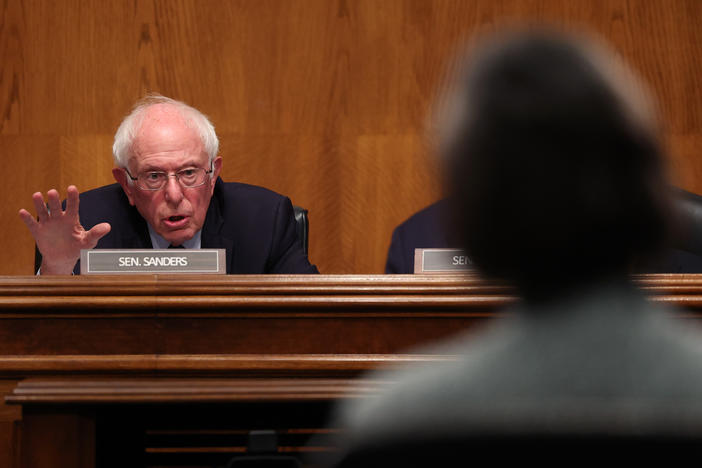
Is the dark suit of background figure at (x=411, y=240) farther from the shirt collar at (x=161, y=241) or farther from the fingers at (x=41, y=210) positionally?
the fingers at (x=41, y=210)

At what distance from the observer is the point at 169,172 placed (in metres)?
2.23

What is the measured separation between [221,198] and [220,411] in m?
1.24

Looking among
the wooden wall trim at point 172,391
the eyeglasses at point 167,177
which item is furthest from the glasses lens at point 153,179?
the wooden wall trim at point 172,391

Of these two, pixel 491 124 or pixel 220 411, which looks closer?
pixel 491 124

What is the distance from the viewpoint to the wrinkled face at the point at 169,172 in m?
2.20

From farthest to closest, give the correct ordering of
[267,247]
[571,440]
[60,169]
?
[60,169], [267,247], [571,440]

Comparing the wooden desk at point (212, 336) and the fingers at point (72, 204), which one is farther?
the fingers at point (72, 204)

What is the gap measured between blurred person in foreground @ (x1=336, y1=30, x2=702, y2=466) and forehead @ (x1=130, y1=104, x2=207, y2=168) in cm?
188

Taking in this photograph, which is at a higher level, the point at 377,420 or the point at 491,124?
the point at 491,124

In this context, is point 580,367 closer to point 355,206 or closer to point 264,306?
point 264,306

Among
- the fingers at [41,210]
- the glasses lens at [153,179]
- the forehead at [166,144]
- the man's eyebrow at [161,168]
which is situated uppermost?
the forehead at [166,144]

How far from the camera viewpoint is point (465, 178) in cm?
44

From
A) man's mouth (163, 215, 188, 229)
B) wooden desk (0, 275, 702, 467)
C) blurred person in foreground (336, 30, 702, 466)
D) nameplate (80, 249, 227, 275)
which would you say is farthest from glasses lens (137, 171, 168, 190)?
blurred person in foreground (336, 30, 702, 466)

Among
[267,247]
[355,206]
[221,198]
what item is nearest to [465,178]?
[267,247]
